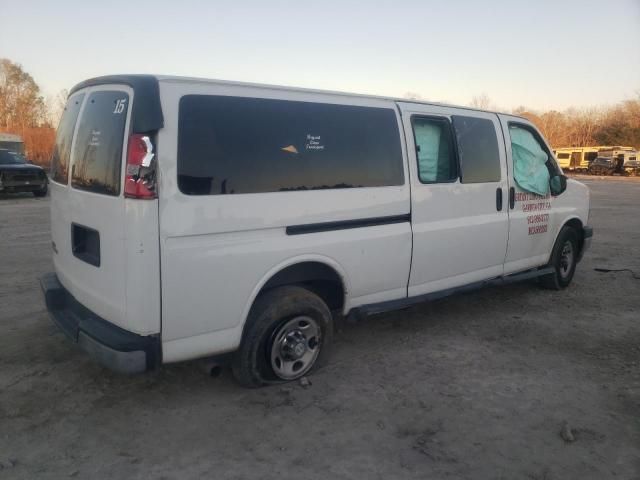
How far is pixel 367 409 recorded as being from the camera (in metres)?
3.49

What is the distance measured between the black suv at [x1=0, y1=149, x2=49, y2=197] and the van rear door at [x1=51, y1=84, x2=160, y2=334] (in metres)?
16.7

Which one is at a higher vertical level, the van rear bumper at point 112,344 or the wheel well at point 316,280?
the wheel well at point 316,280

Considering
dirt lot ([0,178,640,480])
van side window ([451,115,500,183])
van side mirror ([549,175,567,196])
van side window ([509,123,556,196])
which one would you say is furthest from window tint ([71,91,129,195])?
van side mirror ([549,175,567,196])

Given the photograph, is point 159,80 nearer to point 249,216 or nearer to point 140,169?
point 140,169

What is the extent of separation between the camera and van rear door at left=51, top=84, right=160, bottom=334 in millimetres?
2979

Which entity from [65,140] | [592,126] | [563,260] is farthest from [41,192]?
[592,126]

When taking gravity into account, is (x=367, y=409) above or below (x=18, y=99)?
below

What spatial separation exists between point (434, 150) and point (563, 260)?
9.83 ft

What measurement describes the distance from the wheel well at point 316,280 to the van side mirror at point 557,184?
128 inches

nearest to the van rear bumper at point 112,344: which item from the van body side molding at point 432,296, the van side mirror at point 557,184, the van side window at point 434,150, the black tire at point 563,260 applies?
the van body side molding at point 432,296

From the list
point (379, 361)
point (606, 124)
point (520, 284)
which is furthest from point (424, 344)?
point (606, 124)

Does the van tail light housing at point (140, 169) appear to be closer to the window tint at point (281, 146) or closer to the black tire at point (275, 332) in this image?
the window tint at point (281, 146)

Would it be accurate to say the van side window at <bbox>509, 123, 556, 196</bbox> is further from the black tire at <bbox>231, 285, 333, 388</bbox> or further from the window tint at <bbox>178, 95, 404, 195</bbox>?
the black tire at <bbox>231, 285, 333, 388</bbox>

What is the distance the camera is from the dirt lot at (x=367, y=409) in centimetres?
288
